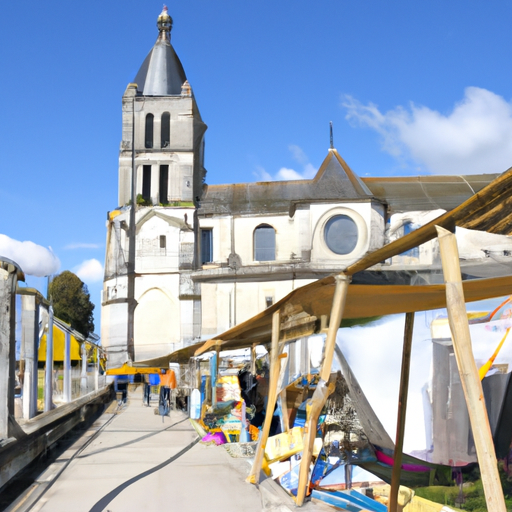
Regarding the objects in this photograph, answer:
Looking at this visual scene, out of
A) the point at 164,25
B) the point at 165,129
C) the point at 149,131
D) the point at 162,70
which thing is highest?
the point at 164,25

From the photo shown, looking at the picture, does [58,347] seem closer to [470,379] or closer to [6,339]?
[6,339]

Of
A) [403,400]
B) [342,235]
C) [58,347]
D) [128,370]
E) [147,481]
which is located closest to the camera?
[403,400]

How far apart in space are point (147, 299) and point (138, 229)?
454 centimetres

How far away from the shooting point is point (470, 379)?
3912 mm

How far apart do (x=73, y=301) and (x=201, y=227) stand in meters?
22.5

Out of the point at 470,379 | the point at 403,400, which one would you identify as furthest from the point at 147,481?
the point at 470,379

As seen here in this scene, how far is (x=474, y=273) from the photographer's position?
16.0 ft

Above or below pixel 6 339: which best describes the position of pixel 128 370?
below

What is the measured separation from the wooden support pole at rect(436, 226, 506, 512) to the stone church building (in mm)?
34256

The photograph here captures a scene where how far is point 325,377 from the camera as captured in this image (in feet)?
20.9

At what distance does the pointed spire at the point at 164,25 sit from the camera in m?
46.8

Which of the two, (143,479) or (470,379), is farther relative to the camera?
(143,479)

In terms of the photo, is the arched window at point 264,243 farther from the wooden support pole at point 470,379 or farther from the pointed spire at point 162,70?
the wooden support pole at point 470,379

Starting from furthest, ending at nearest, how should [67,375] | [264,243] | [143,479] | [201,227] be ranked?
1. [201,227]
2. [264,243]
3. [67,375]
4. [143,479]
